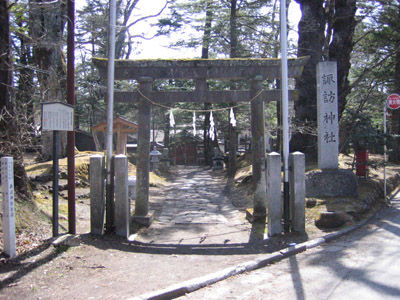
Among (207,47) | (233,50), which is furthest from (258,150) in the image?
(207,47)

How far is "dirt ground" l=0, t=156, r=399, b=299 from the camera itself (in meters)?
4.94

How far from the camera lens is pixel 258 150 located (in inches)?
364

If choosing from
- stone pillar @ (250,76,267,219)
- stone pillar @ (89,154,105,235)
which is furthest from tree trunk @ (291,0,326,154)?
stone pillar @ (89,154,105,235)

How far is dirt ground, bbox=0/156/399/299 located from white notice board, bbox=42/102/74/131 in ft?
6.84

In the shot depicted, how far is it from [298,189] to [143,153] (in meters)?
3.91

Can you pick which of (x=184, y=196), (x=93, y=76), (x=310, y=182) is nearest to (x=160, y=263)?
(x=310, y=182)

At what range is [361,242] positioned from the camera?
7.21m

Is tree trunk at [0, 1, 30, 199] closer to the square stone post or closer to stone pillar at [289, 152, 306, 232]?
the square stone post

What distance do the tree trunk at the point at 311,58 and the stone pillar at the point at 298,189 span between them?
6.58 meters

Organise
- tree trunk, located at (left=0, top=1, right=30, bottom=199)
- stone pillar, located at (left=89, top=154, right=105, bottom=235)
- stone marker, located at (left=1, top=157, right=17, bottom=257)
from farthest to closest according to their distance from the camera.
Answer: stone pillar, located at (left=89, top=154, right=105, bottom=235), tree trunk, located at (left=0, top=1, right=30, bottom=199), stone marker, located at (left=1, top=157, right=17, bottom=257)

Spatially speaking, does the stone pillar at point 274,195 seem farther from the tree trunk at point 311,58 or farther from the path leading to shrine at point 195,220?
the tree trunk at point 311,58

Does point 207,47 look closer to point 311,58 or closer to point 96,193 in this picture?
point 311,58

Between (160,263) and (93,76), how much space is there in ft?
64.3

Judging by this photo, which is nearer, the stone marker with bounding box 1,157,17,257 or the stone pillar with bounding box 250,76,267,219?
the stone marker with bounding box 1,157,17,257
